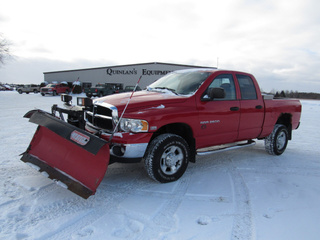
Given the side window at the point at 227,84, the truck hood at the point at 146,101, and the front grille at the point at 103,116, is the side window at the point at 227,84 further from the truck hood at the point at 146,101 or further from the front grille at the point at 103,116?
the front grille at the point at 103,116

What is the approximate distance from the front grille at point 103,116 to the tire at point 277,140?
391 cm

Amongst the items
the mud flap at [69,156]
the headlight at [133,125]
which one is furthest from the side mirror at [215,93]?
the mud flap at [69,156]

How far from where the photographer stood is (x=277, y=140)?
5.82 meters

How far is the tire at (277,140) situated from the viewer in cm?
568

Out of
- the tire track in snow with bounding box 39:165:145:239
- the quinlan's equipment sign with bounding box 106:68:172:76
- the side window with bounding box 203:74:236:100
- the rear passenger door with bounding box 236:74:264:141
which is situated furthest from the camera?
the quinlan's equipment sign with bounding box 106:68:172:76

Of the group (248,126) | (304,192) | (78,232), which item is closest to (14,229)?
(78,232)

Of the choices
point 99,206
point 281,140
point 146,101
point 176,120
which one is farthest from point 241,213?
point 281,140

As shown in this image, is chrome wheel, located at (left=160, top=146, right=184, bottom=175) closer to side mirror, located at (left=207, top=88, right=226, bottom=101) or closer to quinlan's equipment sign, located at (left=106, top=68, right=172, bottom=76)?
side mirror, located at (left=207, top=88, right=226, bottom=101)

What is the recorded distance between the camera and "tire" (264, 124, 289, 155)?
568cm

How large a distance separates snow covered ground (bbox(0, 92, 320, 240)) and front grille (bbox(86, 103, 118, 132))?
2.92 ft

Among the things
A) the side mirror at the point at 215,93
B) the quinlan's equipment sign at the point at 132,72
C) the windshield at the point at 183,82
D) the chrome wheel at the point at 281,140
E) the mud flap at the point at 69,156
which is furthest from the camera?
the quinlan's equipment sign at the point at 132,72

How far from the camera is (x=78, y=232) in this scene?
253 cm

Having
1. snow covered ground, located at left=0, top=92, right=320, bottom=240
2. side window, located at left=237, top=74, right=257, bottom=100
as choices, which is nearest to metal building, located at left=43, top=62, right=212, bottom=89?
side window, located at left=237, top=74, right=257, bottom=100

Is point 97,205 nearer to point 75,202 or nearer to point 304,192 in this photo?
point 75,202
